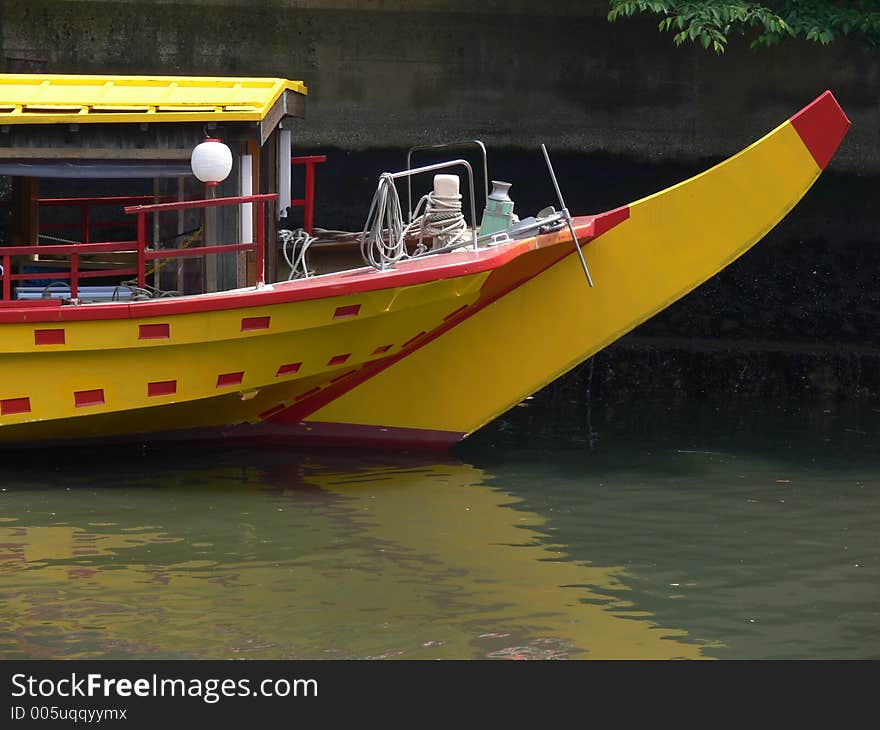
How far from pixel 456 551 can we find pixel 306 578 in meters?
0.86

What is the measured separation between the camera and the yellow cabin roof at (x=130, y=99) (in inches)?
340

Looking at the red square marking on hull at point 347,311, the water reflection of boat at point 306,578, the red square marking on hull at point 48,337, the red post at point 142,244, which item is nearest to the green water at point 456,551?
the water reflection of boat at point 306,578

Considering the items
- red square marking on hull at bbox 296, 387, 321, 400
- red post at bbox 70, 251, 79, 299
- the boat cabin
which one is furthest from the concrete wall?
red post at bbox 70, 251, 79, 299

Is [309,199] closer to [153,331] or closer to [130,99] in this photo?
[130,99]

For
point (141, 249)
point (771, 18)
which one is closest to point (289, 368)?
point (141, 249)

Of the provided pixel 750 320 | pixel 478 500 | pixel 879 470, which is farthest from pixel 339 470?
pixel 750 320

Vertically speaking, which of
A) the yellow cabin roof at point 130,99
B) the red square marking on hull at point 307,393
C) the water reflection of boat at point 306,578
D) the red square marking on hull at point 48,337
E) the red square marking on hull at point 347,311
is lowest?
the water reflection of boat at point 306,578

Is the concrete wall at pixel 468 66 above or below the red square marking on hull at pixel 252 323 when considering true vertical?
above

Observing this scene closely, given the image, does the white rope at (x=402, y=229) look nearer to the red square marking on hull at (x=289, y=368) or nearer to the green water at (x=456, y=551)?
the red square marking on hull at (x=289, y=368)

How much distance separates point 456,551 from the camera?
7.59 metres

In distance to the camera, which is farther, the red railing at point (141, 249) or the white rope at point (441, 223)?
the white rope at point (441, 223)

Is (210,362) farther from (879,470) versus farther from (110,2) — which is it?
(110,2)

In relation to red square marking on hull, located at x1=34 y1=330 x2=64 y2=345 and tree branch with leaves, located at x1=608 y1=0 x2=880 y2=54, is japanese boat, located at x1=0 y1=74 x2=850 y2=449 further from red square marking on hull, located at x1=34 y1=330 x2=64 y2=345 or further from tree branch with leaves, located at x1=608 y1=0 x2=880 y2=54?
tree branch with leaves, located at x1=608 y1=0 x2=880 y2=54

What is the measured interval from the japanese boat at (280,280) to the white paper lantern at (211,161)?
1cm
